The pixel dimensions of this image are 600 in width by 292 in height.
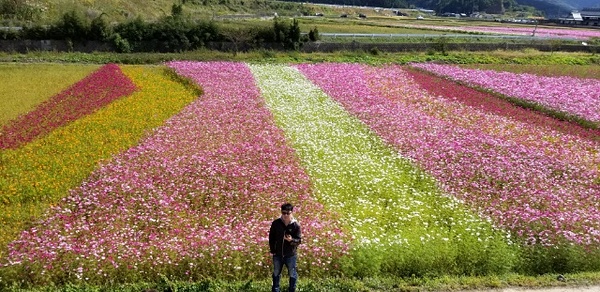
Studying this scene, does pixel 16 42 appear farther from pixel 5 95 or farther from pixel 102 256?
pixel 102 256

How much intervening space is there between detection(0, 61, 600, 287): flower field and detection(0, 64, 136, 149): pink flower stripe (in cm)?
47

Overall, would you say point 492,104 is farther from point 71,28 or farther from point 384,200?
point 71,28

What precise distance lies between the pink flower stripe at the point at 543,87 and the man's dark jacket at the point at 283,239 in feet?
60.7

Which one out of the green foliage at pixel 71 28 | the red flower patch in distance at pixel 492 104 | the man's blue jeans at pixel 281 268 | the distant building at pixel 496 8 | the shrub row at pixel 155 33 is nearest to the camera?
the man's blue jeans at pixel 281 268

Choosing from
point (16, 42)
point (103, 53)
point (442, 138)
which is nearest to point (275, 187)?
point (442, 138)

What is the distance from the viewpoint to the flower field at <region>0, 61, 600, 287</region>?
9.17 m

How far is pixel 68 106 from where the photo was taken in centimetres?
2075

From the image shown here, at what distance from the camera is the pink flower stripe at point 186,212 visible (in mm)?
8945

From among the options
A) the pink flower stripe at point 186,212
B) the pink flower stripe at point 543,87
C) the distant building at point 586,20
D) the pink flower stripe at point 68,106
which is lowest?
the pink flower stripe at point 186,212

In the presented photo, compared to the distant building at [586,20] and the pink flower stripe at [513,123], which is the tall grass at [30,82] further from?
the distant building at [586,20]

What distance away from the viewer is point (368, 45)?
43531mm

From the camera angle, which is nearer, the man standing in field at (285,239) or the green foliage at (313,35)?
the man standing in field at (285,239)

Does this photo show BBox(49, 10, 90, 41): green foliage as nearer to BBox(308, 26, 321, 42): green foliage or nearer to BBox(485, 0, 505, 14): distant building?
BBox(308, 26, 321, 42): green foliage

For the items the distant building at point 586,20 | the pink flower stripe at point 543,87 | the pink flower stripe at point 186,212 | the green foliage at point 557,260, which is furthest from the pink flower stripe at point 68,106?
the distant building at point 586,20
